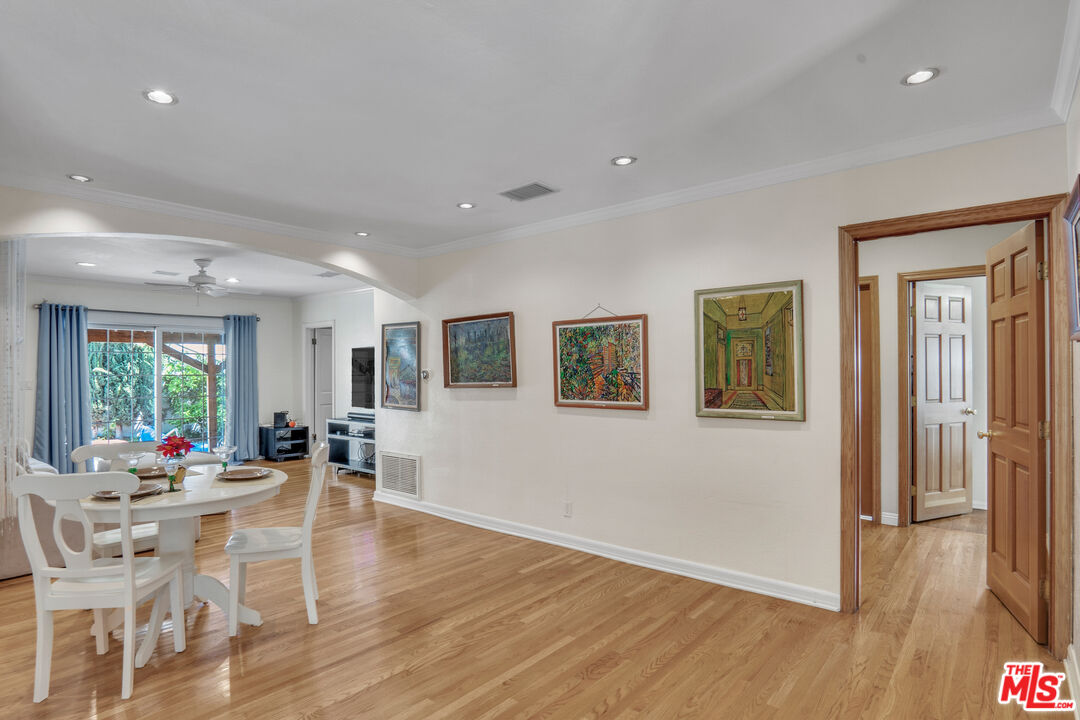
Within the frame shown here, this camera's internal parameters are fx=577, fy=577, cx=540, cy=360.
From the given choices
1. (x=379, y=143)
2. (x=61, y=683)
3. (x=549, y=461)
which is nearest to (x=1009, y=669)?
(x=549, y=461)

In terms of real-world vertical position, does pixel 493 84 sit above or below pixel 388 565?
above

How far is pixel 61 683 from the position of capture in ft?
8.32

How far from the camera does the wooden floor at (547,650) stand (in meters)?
2.36

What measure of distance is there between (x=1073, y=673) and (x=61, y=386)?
9.11m

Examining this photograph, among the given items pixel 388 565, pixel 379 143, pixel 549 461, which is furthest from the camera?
pixel 549 461

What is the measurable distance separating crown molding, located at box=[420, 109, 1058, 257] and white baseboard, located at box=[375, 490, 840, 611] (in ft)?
7.83

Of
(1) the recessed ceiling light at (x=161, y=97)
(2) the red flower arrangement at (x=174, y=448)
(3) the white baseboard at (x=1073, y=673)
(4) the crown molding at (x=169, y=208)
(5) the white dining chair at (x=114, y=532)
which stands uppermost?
(1) the recessed ceiling light at (x=161, y=97)

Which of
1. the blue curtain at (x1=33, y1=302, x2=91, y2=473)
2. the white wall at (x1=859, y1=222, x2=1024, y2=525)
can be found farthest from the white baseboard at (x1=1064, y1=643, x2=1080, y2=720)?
the blue curtain at (x1=33, y1=302, x2=91, y2=473)

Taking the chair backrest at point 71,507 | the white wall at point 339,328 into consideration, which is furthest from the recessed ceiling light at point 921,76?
the white wall at point 339,328

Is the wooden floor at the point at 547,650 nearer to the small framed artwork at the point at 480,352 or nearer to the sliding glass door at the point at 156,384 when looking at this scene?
the small framed artwork at the point at 480,352

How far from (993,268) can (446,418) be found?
13.9ft

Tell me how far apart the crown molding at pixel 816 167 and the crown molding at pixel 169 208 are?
5.14 feet

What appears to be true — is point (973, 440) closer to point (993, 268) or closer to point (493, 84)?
point (993, 268)
